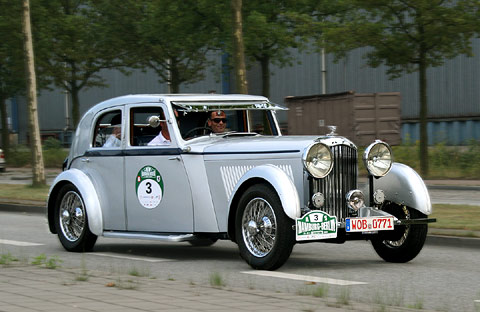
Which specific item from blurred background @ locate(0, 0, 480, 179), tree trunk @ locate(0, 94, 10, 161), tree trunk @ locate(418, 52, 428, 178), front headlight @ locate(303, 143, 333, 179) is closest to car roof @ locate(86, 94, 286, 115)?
front headlight @ locate(303, 143, 333, 179)

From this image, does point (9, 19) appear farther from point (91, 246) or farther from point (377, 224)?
point (377, 224)

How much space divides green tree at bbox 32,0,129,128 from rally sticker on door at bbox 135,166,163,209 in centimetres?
2627

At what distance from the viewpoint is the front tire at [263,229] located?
8.69 m

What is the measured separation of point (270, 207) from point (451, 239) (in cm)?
356

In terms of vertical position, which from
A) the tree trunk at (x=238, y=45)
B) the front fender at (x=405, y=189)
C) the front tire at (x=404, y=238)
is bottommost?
the front tire at (x=404, y=238)

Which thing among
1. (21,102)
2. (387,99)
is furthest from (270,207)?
(21,102)

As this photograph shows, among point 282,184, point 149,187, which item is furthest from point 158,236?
point 282,184

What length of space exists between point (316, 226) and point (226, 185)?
1.31 m

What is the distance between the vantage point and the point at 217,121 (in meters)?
10.5

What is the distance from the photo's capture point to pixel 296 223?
8594 millimetres

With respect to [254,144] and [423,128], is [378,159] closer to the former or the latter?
[254,144]

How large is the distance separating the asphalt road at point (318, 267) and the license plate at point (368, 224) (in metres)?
0.43

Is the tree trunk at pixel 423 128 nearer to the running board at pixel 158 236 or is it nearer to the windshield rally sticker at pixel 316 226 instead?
the running board at pixel 158 236

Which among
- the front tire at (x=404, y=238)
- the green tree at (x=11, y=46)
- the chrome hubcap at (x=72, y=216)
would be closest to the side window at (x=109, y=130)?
the chrome hubcap at (x=72, y=216)
